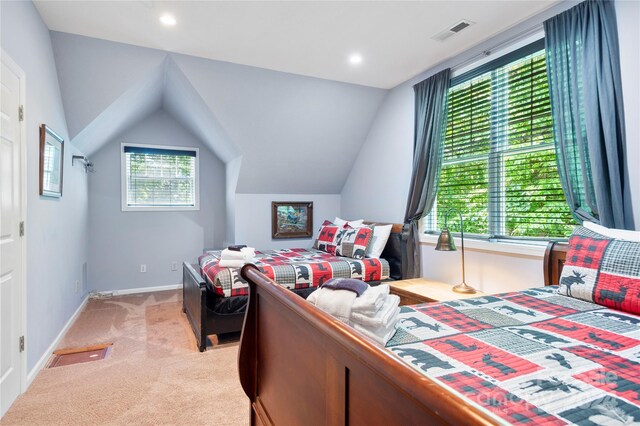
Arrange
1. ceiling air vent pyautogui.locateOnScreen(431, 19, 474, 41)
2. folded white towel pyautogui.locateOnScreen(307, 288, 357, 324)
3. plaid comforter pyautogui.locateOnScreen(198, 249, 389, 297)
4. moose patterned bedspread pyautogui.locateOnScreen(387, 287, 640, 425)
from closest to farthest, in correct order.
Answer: moose patterned bedspread pyautogui.locateOnScreen(387, 287, 640, 425) → folded white towel pyautogui.locateOnScreen(307, 288, 357, 324) → ceiling air vent pyautogui.locateOnScreen(431, 19, 474, 41) → plaid comforter pyautogui.locateOnScreen(198, 249, 389, 297)

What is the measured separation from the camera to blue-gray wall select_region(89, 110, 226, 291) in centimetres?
463

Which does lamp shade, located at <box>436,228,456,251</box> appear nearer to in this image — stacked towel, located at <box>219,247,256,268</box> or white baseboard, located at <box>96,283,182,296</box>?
stacked towel, located at <box>219,247,256,268</box>

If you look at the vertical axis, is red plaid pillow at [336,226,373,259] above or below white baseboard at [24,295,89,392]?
above

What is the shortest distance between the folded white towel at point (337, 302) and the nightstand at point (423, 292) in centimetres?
148

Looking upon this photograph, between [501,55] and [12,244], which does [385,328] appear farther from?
[501,55]

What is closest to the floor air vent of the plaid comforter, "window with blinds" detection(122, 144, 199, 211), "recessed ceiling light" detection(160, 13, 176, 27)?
the plaid comforter

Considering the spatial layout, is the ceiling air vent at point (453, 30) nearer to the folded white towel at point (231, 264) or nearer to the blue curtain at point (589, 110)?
the blue curtain at point (589, 110)

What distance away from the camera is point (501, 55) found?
115 inches

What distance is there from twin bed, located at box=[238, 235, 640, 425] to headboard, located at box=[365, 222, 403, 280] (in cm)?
184

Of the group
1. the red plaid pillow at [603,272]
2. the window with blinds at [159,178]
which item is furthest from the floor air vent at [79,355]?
the red plaid pillow at [603,272]

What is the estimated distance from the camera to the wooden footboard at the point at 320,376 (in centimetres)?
59

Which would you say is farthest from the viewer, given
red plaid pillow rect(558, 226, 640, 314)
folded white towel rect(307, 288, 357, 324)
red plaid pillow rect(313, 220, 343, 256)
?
red plaid pillow rect(313, 220, 343, 256)

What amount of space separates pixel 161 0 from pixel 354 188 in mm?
3209

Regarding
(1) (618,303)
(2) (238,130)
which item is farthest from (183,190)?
(1) (618,303)
